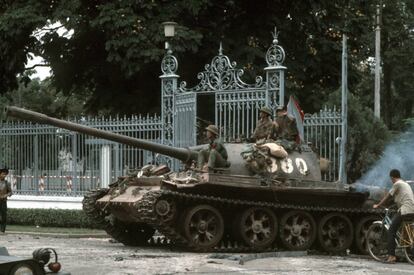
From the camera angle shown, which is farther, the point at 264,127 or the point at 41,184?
the point at 41,184

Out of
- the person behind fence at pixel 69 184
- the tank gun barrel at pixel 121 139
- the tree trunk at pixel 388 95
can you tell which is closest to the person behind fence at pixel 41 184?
the person behind fence at pixel 69 184

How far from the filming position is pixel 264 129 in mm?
20266

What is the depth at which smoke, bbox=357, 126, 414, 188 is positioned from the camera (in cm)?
2541

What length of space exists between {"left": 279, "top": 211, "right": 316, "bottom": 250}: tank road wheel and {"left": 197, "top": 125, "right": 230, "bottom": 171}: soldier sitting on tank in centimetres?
179

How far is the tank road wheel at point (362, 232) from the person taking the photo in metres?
20.6

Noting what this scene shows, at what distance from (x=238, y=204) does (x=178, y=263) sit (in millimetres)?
3509

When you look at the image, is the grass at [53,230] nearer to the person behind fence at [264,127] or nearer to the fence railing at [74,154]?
the fence railing at [74,154]

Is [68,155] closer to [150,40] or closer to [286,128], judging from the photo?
[150,40]

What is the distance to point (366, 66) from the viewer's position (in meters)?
50.4

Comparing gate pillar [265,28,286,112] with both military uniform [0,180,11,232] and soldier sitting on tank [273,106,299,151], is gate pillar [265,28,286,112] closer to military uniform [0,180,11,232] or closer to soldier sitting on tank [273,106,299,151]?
soldier sitting on tank [273,106,299,151]

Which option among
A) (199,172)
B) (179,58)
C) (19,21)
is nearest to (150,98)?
(179,58)

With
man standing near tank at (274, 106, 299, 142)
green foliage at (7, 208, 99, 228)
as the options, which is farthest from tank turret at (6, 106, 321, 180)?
green foliage at (7, 208, 99, 228)

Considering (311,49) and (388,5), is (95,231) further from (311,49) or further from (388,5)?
(388,5)

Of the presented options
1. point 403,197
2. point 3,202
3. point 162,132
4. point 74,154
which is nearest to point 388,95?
point 74,154
